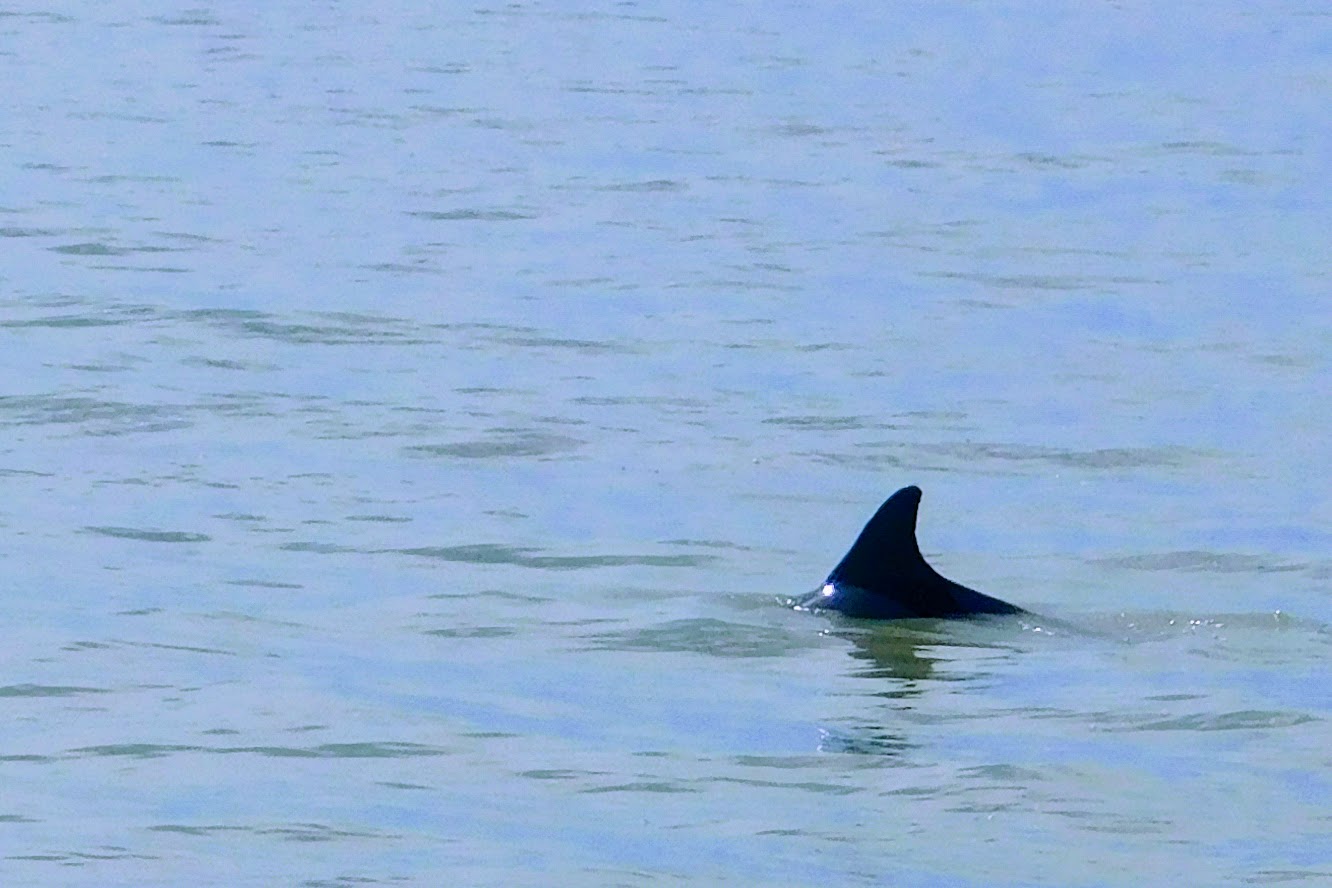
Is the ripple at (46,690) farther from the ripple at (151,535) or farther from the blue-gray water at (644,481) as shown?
the ripple at (151,535)

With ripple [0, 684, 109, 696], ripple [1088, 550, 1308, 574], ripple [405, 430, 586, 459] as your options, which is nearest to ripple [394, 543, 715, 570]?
ripple [1088, 550, 1308, 574]

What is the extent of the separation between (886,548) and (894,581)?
0.13m

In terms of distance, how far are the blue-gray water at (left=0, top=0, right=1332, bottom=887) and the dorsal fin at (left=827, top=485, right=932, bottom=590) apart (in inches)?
10.3

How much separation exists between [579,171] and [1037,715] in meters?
16.5

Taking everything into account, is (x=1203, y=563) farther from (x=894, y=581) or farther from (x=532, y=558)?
(x=532, y=558)

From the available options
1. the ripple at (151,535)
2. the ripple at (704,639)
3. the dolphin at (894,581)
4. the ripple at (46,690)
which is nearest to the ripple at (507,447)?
the ripple at (151,535)

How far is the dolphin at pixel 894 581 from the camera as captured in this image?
11492mm

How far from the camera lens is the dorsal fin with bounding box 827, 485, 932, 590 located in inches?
451

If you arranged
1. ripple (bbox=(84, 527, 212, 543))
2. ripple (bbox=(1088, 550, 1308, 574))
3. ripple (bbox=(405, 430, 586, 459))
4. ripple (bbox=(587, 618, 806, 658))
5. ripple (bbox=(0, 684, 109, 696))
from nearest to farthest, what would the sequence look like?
ripple (bbox=(0, 684, 109, 696)) → ripple (bbox=(587, 618, 806, 658)) → ripple (bbox=(84, 527, 212, 543)) → ripple (bbox=(1088, 550, 1308, 574)) → ripple (bbox=(405, 430, 586, 459))

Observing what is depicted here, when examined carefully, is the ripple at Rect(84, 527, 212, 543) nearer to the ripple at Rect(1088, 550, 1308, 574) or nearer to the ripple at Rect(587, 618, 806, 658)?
the ripple at Rect(587, 618, 806, 658)

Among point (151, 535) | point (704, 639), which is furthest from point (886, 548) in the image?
point (151, 535)

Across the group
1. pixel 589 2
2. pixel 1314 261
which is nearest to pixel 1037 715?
pixel 1314 261

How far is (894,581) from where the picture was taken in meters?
11.6

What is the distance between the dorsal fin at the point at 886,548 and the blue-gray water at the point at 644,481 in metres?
0.26
